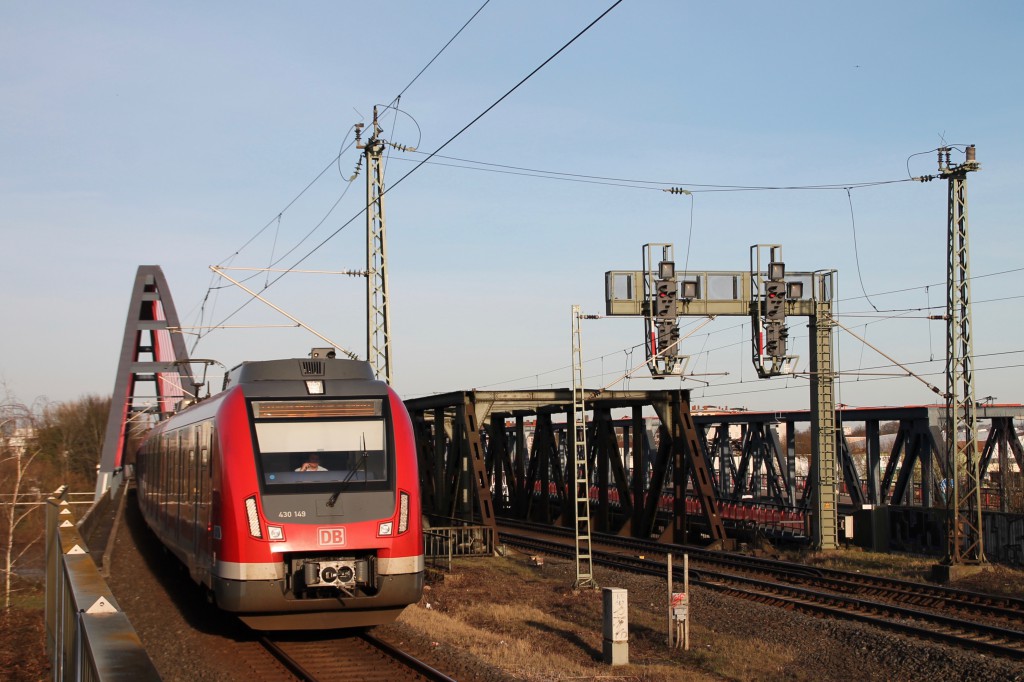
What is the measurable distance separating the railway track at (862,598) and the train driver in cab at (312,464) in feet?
27.9

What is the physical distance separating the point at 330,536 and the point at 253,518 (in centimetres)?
91

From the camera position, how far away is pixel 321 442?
12.6m

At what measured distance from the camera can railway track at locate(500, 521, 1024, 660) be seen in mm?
14250

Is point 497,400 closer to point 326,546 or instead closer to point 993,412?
point 993,412

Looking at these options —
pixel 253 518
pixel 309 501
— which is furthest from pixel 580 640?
pixel 253 518

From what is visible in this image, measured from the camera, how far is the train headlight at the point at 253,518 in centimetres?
1180

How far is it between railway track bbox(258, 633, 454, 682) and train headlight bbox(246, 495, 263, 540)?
1.44m

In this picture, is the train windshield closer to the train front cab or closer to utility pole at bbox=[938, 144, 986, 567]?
the train front cab

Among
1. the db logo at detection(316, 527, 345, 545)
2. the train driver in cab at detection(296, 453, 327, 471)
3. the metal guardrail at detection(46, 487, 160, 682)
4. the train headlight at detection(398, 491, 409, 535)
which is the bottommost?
the db logo at detection(316, 527, 345, 545)

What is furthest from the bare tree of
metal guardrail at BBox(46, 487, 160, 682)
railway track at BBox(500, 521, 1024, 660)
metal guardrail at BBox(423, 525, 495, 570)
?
metal guardrail at BBox(46, 487, 160, 682)

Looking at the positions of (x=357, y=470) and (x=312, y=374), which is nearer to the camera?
(x=357, y=470)

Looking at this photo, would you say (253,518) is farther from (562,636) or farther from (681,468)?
(681,468)

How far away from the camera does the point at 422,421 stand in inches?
1503

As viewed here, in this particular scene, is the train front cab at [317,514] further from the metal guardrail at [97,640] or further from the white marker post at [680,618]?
the metal guardrail at [97,640]
